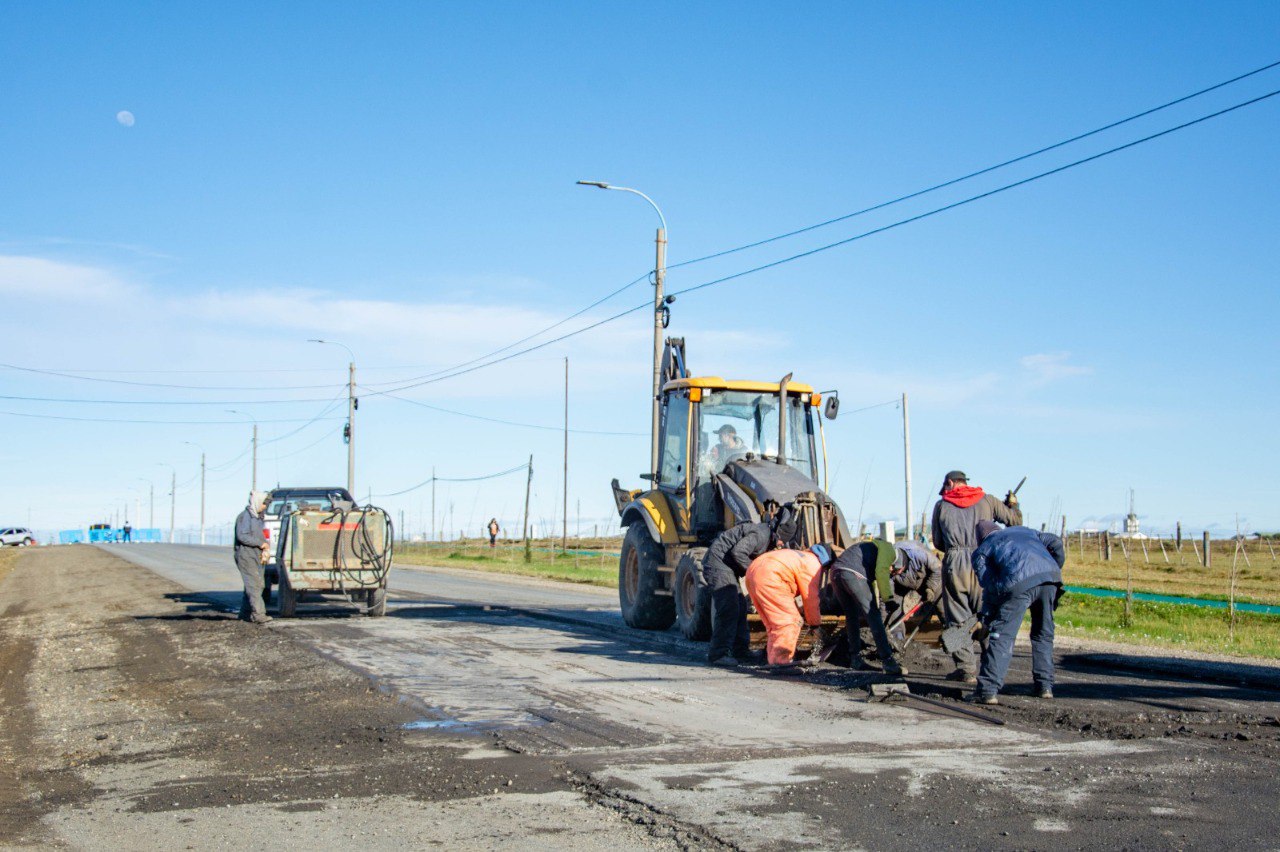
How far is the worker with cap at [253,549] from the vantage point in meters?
17.5

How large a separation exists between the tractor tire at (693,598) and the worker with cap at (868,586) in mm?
2157

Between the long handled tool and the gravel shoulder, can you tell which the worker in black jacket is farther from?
the gravel shoulder

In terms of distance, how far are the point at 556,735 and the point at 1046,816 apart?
3.55 meters

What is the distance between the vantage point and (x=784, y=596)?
11.8 meters

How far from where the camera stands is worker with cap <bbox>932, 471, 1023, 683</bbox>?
36.3ft

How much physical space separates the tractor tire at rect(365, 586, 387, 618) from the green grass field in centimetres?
989

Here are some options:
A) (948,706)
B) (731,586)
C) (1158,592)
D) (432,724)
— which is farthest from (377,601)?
(1158,592)

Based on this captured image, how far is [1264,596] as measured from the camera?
105 feet

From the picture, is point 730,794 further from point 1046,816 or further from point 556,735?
point 556,735

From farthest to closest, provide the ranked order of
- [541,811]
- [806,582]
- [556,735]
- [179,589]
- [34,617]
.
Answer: [179,589] < [34,617] < [806,582] < [556,735] < [541,811]

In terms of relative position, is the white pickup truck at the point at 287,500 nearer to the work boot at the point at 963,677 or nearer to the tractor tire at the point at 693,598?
the tractor tire at the point at 693,598

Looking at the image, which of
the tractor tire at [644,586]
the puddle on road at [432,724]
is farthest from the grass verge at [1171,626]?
the puddle on road at [432,724]

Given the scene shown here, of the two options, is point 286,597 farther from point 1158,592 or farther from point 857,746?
point 1158,592

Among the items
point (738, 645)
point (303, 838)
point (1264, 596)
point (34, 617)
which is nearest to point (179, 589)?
point (34, 617)
